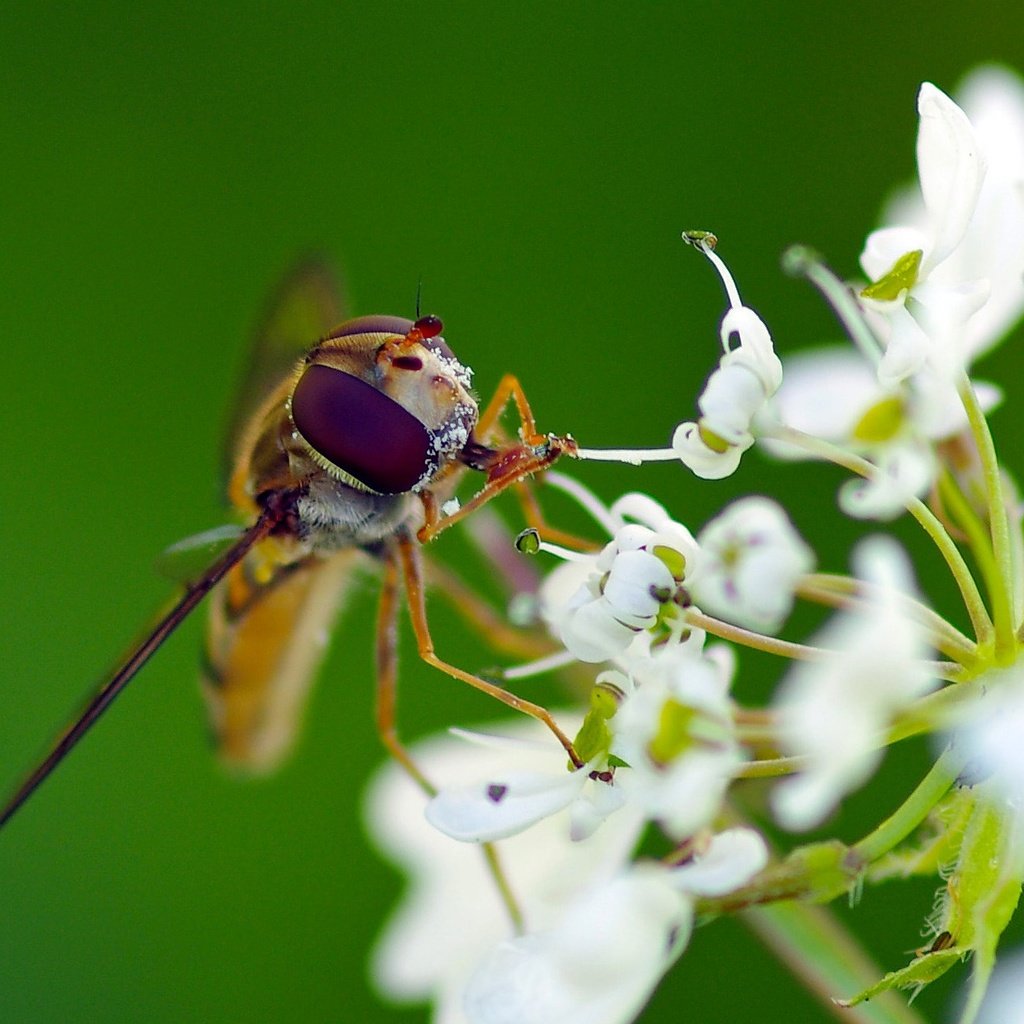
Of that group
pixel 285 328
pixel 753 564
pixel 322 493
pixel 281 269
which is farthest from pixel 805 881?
pixel 281 269

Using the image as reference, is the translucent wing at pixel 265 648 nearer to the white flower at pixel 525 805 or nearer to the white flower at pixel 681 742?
the white flower at pixel 525 805

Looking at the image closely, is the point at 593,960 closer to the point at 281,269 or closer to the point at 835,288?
the point at 835,288

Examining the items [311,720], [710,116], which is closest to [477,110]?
[710,116]

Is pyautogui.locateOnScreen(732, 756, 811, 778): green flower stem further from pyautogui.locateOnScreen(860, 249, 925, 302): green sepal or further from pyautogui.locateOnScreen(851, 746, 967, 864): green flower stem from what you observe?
pyautogui.locateOnScreen(860, 249, 925, 302): green sepal

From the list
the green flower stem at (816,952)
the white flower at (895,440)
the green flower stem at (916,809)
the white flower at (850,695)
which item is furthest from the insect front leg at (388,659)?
the white flower at (850,695)

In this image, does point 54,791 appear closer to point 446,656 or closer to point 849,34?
point 446,656

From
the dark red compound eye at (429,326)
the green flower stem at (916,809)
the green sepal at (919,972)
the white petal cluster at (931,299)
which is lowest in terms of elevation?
the green sepal at (919,972)
